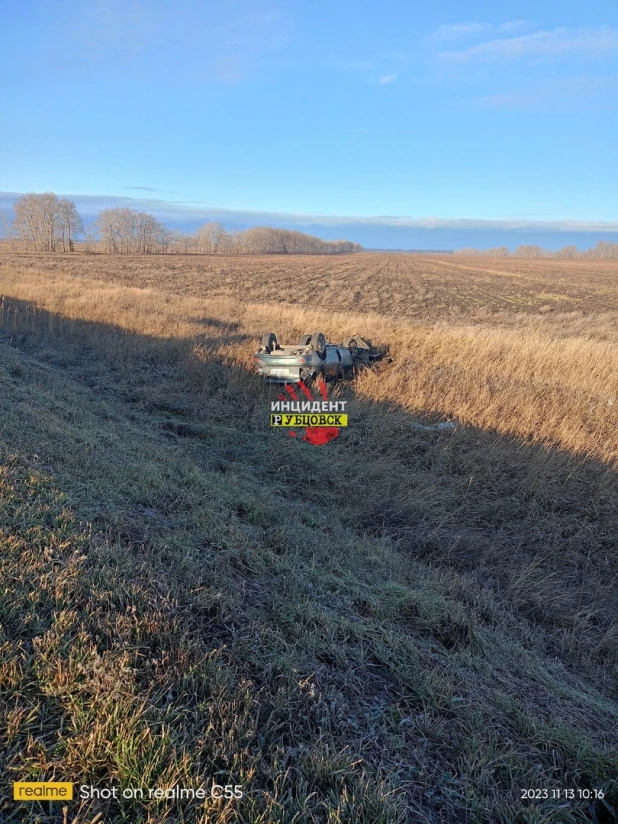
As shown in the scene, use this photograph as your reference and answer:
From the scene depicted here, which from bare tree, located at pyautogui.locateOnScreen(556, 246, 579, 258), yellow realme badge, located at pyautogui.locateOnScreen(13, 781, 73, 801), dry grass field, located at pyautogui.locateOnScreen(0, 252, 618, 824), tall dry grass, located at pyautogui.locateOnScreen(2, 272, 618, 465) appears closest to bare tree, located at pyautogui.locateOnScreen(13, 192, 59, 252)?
tall dry grass, located at pyautogui.locateOnScreen(2, 272, 618, 465)

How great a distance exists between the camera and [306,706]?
1.78 meters

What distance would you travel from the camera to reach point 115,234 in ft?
310

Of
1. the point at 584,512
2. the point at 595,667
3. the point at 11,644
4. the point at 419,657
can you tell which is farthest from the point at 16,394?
the point at 584,512

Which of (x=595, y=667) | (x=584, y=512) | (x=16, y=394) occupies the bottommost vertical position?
(x=595, y=667)

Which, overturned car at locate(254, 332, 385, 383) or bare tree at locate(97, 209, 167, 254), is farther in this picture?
bare tree at locate(97, 209, 167, 254)

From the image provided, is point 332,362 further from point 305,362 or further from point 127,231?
point 127,231

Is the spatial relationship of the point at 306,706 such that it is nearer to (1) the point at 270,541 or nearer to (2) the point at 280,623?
(2) the point at 280,623

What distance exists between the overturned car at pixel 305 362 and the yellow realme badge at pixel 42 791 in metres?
6.64

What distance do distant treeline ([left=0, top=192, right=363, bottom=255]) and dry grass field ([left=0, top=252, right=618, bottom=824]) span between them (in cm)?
8980

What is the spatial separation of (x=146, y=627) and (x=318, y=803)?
921 mm

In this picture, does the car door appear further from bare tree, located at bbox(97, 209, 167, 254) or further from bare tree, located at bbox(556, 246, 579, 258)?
bare tree, located at bbox(556, 246, 579, 258)

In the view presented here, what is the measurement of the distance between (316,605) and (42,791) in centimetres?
146

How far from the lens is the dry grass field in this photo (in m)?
1.49

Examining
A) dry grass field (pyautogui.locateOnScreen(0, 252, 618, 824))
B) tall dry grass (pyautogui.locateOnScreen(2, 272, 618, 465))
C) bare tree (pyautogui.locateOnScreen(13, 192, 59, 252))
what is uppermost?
bare tree (pyautogui.locateOnScreen(13, 192, 59, 252))
